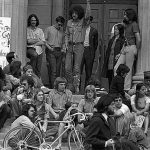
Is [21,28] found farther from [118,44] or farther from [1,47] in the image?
[118,44]

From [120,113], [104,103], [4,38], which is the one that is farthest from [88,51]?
[104,103]

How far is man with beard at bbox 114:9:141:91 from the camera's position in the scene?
1844 centimetres

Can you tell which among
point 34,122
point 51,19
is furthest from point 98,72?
point 34,122

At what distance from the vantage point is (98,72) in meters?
21.9

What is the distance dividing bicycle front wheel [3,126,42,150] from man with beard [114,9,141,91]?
5427 mm

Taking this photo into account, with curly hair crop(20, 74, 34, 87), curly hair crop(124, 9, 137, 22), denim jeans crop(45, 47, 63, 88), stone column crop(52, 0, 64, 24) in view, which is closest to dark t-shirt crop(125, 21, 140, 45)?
curly hair crop(124, 9, 137, 22)

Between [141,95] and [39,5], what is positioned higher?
[39,5]

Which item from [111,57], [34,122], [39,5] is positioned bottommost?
[34,122]

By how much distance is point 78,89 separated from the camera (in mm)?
18844

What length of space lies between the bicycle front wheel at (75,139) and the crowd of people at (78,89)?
0.14 metres

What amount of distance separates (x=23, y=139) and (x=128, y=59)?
6.11 metres

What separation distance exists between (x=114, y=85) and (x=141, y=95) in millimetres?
783

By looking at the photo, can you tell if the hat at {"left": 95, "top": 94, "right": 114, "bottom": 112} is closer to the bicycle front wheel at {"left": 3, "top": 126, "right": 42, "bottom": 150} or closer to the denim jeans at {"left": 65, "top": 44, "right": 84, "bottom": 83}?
the bicycle front wheel at {"left": 3, "top": 126, "right": 42, "bottom": 150}

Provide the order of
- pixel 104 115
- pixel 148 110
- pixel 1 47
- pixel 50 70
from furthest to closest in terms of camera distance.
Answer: pixel 50 70
pixel 1 47
pixel 148 110
pixel 104 115
